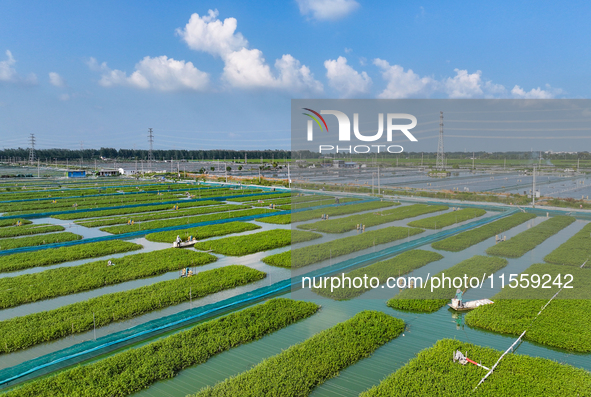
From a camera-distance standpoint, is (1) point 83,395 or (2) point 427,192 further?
(2) point 427,192

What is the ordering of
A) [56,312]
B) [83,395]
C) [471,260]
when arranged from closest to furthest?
[83,395]
[56,312]
[471,260]

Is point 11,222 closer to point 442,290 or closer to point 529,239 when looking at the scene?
point 442,290

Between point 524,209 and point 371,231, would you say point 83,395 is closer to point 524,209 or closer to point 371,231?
point 371,231

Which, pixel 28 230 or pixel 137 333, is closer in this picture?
pixel 137 333

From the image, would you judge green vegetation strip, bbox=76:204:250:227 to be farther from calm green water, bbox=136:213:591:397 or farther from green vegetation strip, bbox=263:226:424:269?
calm green water, bbox=136:213:591:397

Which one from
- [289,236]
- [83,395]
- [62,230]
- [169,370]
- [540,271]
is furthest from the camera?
[62,230]

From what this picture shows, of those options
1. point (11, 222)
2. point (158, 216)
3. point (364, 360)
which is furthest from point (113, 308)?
point (11, 222)

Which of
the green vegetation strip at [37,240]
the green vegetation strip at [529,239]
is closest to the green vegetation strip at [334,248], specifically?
the green vegetation strip at [529,239]

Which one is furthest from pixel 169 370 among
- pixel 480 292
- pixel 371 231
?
pixel 371 231
